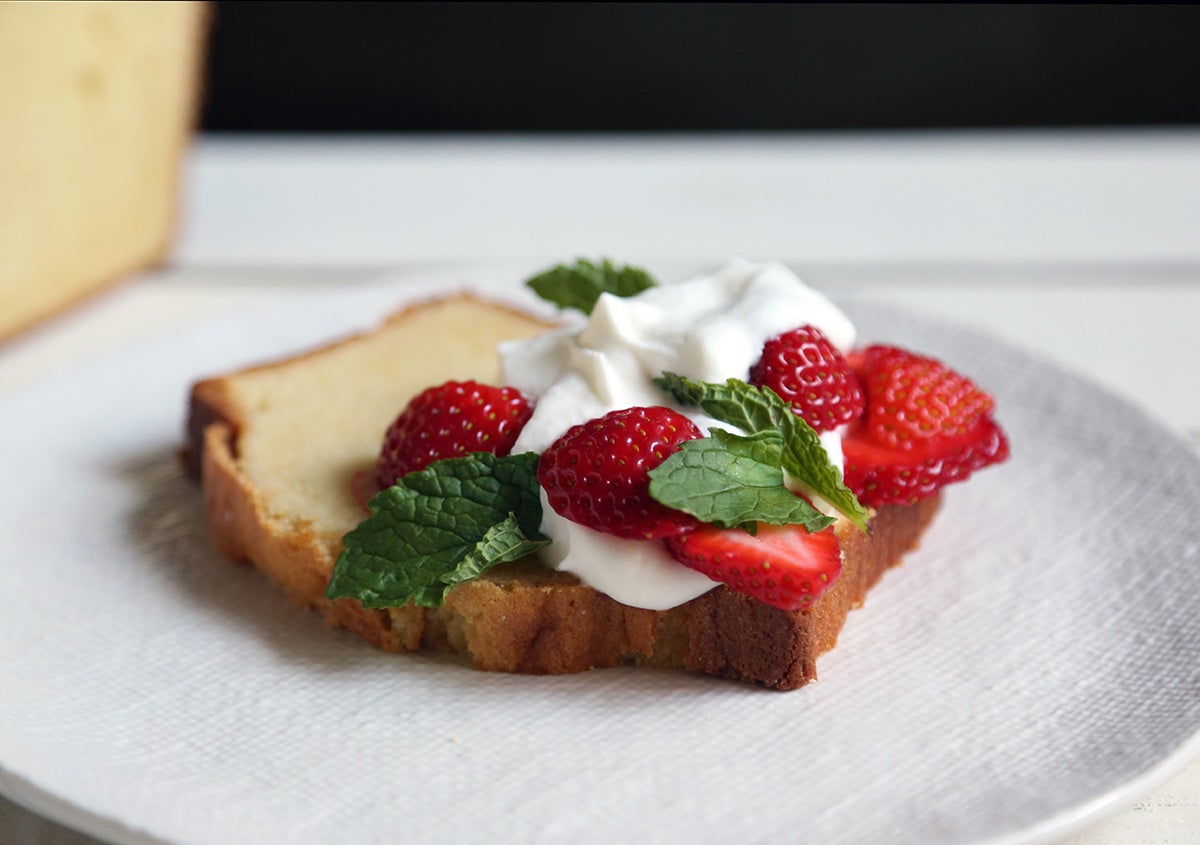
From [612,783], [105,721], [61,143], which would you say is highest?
[61,143]

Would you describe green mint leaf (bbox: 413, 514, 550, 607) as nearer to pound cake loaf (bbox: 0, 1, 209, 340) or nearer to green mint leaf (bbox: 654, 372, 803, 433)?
green mint leaf (bbox: 654, 372, 803, 433)

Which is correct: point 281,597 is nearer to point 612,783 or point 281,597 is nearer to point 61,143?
point 612,783

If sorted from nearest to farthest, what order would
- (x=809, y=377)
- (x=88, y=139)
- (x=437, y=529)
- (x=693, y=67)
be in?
(x=437, y=529) < (x=809, y=377) < (x=88, y=139) < (x=693, y=67)

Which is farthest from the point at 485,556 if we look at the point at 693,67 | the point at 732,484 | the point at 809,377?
the point at 693,67

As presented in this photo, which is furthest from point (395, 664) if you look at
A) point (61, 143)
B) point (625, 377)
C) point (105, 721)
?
point (61, 143)

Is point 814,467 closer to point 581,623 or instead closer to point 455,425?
point 581,623

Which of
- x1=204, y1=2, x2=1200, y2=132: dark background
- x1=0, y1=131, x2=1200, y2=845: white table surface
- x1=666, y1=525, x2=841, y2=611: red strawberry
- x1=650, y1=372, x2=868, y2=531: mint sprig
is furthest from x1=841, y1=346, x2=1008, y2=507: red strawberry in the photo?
x1=204, y1=2, x2=1200, y2=132: dark background

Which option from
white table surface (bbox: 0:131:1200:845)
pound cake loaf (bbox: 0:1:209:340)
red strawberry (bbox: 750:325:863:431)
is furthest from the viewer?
white table surface (bbox: 0:131:1200:845)
